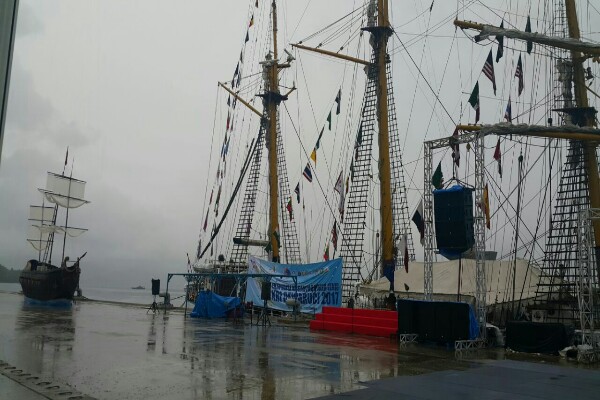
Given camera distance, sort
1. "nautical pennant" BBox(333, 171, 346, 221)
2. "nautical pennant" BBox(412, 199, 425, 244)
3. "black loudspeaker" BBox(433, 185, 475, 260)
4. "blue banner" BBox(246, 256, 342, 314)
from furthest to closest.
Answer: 1. "nautical pennant" BBox(333, 171, 346, 221)
2. "blue banner" BBox(246, 256, 342, 314)
3. "nautical pennant" BBox(412, 199, 425, 244)
4. "black loudspeaker" BBox(433, 185, 475, 260)

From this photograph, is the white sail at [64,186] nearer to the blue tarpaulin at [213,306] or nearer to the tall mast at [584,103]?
the blue tarpaulin at [213,306]

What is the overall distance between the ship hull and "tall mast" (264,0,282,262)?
21128 millimetres

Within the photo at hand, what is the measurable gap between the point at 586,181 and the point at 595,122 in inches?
129

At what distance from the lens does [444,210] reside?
15.2 metres

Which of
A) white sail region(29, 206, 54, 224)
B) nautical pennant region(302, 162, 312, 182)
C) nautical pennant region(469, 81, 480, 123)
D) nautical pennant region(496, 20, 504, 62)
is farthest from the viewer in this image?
white sail region(29, 206, 54, 224)

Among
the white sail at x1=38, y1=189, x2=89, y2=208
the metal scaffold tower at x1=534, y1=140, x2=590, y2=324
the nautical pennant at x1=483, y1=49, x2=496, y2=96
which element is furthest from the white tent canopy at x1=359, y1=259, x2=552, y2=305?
the white sail at x1=38, y1=189, x2=89, y2=208

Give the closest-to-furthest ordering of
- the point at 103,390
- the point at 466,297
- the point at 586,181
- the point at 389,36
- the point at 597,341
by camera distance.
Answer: the point at 103,390 → the point at 597,341 → the point at 466,297 → the point at 586,181 → the point at 389,36

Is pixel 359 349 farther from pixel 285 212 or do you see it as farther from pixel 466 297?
pixel 285 212

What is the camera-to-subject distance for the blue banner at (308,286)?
73.4 ft

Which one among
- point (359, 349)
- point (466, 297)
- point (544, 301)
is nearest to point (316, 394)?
point (359, 349)

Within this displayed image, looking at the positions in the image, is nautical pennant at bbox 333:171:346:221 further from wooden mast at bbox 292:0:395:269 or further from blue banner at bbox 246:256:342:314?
blue banner at bbox 246:256:342:314

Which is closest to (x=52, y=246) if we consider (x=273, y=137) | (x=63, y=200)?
(x=63, y=200)

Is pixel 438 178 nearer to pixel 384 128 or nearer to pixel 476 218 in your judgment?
pixel 476 218

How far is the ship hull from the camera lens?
4281 cm
